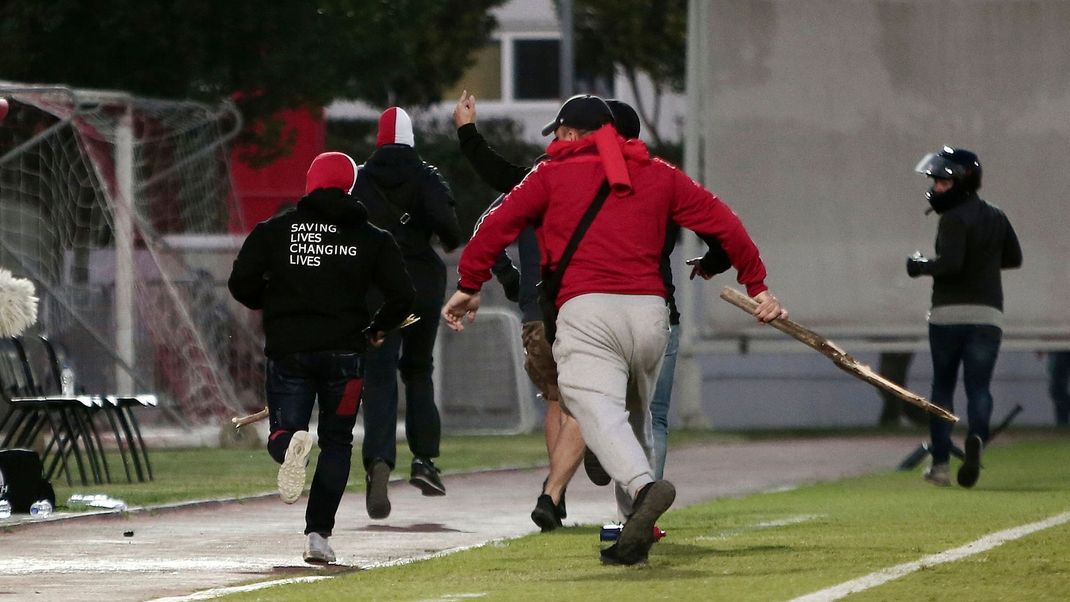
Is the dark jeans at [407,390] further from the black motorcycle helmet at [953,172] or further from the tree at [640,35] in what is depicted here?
the tree at [640,35]

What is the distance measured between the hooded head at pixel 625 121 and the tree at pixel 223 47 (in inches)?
569

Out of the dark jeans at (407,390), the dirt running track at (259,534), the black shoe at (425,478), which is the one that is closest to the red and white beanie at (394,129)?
the dark jeans at (407,390)

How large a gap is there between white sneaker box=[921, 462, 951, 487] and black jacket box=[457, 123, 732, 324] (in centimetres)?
364

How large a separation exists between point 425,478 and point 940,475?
3429 millimetres

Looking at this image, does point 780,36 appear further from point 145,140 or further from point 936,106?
point 145,140

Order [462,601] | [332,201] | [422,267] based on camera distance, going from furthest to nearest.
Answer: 1. [422,267]
2. [332,201]
3. [462,601]

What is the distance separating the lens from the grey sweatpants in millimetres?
9250

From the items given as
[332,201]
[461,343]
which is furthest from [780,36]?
[332,201]

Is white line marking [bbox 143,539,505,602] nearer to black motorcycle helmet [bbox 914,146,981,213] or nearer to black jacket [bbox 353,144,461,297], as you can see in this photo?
black jacket [bbox 353,144,461,297]

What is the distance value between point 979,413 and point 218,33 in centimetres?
1292

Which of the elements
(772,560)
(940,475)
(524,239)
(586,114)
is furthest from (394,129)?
(940,475)

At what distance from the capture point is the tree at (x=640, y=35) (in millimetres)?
38344

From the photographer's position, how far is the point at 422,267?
12.5 metres

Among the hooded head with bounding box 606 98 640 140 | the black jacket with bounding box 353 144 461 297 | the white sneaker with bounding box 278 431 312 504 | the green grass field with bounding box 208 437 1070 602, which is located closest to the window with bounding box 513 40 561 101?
the green grass field with bounding box 208 437 1070 602
